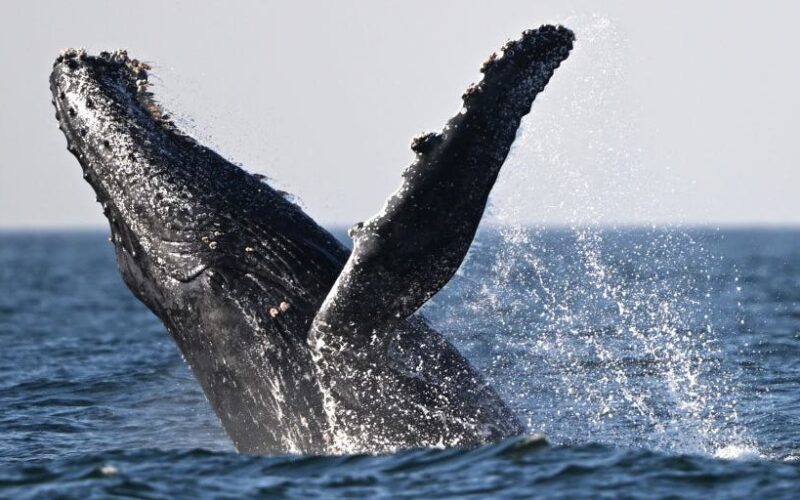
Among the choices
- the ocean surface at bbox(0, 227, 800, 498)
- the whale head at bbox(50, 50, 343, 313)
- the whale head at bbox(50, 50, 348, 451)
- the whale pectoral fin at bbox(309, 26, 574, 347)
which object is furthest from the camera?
the whale head at bbox(50, 50, 343, 313)

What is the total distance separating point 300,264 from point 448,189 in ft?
7.57

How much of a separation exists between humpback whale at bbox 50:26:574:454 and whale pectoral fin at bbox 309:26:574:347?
0.01m

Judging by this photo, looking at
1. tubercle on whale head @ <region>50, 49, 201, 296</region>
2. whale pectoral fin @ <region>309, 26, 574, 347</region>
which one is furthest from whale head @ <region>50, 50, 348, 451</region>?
whale pectoral fin @ <region>309, 26, 574, 347</region>

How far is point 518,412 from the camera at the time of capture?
589 inches

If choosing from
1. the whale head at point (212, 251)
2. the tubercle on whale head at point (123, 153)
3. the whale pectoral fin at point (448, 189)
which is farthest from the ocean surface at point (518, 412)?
the tubercle on whale head at point (123, 153)

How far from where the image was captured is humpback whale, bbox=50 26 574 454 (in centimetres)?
1031

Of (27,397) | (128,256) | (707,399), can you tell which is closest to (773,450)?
(707,399)

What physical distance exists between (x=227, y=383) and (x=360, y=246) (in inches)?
88.8

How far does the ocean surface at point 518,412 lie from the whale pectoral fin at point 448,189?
1.14 m

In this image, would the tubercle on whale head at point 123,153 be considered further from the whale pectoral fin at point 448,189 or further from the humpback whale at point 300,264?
the whale pectoral fin at point 448,189

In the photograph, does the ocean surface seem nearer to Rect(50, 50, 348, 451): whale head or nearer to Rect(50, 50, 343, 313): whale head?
Rect(50, 50, 348, 451): whale head

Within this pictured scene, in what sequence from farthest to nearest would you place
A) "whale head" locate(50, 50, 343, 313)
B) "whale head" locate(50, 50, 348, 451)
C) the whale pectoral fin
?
1. "whale head" locate(50, 50, 343, 313)
2. "whale head" locate(50, 50, 348, 451)
3. the whale pectoral fin

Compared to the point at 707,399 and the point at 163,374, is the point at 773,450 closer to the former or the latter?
the point at 707,399

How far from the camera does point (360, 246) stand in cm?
1043
